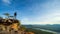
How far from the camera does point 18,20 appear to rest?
3584cm

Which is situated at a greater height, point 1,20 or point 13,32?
point 1,20

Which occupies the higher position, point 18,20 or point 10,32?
point 18,20

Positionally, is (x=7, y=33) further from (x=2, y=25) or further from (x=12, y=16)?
(x=12, y=16)

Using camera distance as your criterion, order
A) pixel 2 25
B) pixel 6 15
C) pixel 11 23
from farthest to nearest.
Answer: pixel 6 15 < pixel 11 23 < pixel 2 25

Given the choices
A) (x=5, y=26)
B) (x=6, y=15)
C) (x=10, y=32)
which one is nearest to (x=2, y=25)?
(x=5, y=26)

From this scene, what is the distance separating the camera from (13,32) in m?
27.9

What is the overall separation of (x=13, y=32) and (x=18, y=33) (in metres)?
1.76

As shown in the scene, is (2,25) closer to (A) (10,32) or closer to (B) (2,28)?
(B) (2,28)

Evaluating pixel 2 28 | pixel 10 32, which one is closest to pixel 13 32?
pixel 10 32

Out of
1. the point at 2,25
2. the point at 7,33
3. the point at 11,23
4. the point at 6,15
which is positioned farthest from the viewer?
the point at 6,15

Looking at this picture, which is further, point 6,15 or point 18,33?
point 6,15

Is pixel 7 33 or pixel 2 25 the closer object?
pixel 7 33

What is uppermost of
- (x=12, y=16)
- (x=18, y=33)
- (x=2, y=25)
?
(x=12, y=16)

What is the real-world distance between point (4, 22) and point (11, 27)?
7.27 ft
